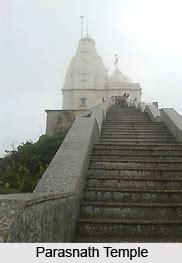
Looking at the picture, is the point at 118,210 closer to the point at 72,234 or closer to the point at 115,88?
the point at 72,234

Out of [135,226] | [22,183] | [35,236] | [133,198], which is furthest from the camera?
[22,183]

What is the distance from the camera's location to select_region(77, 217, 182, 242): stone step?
210 inches

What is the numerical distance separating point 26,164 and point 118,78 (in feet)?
182

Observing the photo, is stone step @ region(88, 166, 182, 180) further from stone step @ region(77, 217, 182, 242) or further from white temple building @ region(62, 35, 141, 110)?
white temple building @ region(62, 35, 141, 110)

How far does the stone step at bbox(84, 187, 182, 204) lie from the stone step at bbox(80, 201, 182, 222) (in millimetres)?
348

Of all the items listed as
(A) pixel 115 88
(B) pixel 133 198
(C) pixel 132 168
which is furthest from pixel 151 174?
(A) pixel 115 88

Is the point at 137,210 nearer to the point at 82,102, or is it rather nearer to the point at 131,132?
the point at 131,132

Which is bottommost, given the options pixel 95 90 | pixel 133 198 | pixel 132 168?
Answer: pixel 133 198

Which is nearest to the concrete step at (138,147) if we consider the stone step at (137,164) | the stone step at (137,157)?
the stone step at (137,157)

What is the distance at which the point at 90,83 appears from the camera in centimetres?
6281

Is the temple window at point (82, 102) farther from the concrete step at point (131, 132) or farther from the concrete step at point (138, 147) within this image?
the concrete step at point (138, 147)

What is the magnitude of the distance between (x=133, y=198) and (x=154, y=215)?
1.76 feet

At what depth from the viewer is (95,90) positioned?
61875 mm

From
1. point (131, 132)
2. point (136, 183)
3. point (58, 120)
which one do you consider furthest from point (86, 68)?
point (136, 183)
